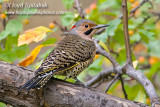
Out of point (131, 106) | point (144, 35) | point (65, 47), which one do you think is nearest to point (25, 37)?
point (65, 47)

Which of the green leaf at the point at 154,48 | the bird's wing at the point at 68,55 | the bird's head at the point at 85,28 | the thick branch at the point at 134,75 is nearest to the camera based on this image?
the thick branch at the point at 134,75

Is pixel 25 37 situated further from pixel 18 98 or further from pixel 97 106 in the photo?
pixel 97 106

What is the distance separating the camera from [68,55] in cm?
304

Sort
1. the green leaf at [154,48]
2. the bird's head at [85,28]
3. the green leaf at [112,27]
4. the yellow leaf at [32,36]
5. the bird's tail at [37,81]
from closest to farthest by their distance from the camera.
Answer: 1. the bird's tail at [37,81]
2. the yellow leaf at [32,36]
3. the green leaf at [112,27]
4. the bird's head at [85,28]
5. the green leaf at [154,48]

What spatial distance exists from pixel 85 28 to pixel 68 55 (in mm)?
853

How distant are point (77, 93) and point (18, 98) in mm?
570

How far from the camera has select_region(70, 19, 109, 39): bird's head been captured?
3710mm

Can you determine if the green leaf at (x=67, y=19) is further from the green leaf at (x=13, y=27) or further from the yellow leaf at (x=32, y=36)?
the green leaf at (x=13, y=27)

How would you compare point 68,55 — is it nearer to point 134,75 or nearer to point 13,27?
point 134,75

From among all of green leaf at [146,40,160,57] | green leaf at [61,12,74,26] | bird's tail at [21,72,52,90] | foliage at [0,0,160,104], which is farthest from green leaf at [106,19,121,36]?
green leaf at [146,40,160,57]

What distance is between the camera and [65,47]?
321 centimetres

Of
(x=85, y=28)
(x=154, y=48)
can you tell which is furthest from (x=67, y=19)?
(x=154, y=48)

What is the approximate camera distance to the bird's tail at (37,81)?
2.47 m

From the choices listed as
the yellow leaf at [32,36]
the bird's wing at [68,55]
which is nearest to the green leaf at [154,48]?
the bird's wing at [68,55]
